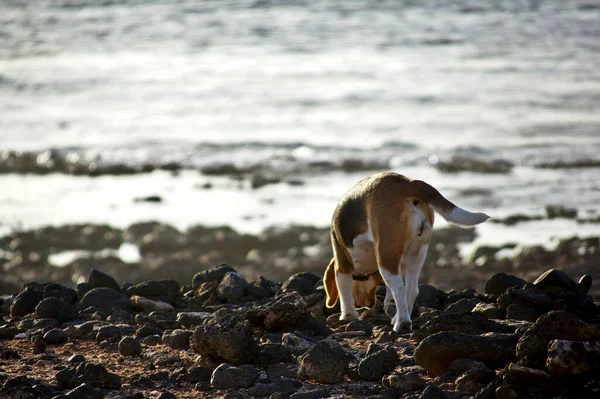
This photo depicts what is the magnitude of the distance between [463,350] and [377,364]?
65 cm

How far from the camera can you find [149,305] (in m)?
8.75

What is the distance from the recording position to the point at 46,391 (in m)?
6.13

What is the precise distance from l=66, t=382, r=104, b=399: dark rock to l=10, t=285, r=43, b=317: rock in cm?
304

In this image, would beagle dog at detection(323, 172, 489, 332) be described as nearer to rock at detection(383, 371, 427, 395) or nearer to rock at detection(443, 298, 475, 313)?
rock at detection(443, 298, 475, 313)

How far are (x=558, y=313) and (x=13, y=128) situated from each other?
2510cm

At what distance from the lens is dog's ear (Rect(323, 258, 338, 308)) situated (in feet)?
27.4

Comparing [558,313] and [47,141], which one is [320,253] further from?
[47,141]

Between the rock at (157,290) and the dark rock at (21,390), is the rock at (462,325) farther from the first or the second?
the rock at (157,290)

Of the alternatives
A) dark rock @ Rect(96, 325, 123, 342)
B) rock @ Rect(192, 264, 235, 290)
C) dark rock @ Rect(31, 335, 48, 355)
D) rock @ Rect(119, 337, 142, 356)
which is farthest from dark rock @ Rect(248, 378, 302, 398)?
rock @ Rect(192, 264, 235, 290)

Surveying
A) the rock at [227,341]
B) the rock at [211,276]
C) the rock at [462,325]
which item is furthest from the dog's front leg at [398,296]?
the rock at [211,276]

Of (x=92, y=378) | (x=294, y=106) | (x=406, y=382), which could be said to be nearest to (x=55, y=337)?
(x=92, y=378)

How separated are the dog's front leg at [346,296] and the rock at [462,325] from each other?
119 cm

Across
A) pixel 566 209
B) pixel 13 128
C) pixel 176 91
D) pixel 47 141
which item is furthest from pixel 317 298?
pixel 176 91

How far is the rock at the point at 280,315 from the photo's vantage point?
749 centimetres
